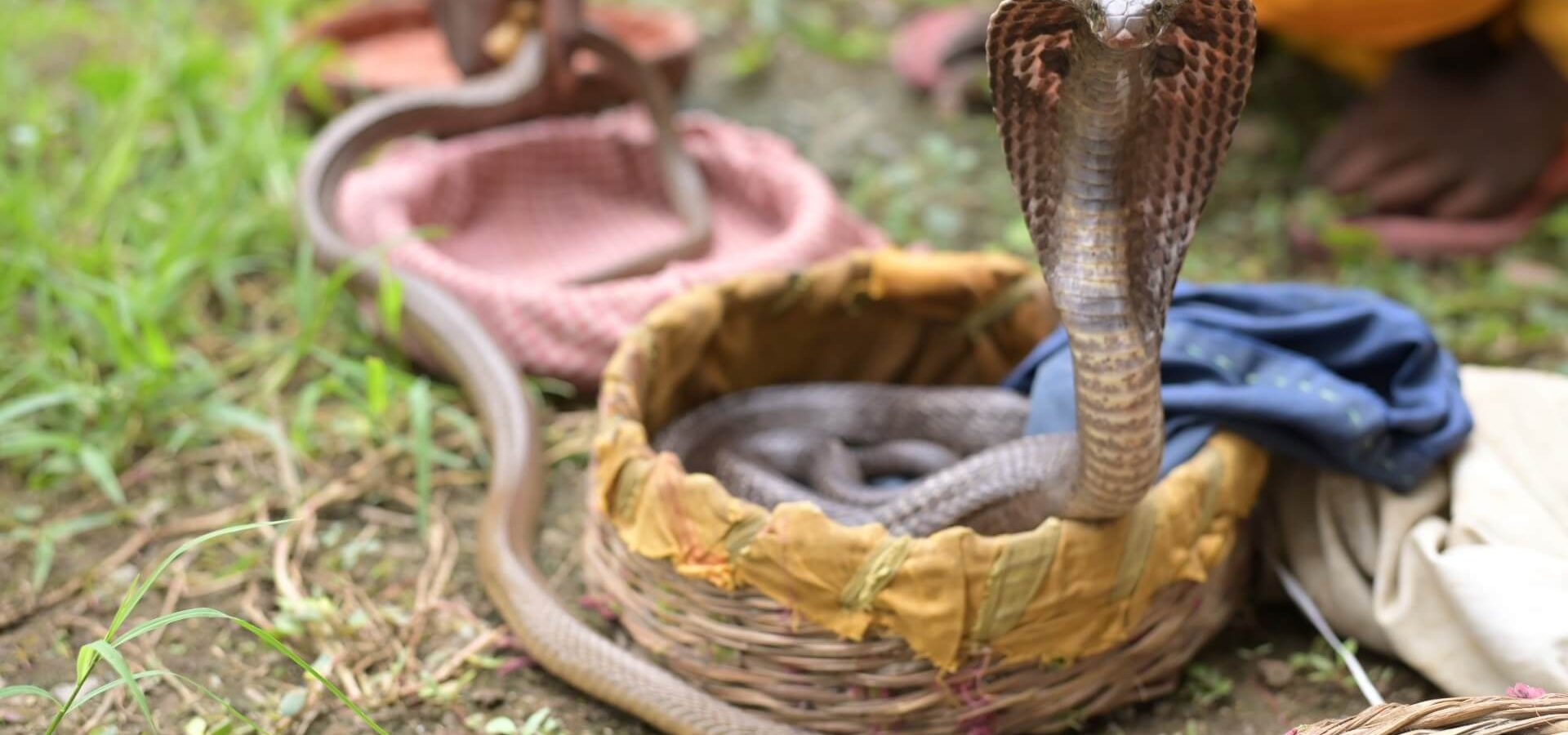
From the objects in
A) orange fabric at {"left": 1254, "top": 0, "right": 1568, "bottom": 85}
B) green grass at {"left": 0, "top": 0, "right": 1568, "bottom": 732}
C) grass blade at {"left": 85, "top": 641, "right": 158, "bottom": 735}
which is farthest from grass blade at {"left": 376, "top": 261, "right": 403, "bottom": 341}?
orange fabric at {"left": 1254, "top": 0, "right": 1568, "bottom": 85}

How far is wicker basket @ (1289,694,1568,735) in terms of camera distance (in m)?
1.35

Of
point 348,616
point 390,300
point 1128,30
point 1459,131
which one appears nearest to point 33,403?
point 390,300

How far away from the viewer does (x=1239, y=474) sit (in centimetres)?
186

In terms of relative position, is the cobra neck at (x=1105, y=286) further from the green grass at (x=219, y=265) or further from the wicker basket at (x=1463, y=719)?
the green grass at (x=219, y=265)

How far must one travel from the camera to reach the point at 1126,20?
128cm

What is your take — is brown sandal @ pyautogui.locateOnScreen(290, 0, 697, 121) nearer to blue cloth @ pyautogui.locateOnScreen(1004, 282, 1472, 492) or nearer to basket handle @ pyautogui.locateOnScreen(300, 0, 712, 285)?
basket handle @ pyautogui.locateOnScreen(300, 0, 712, 285)

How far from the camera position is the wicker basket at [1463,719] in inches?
53.1

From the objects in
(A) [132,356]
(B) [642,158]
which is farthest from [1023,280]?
(A) [132,356]

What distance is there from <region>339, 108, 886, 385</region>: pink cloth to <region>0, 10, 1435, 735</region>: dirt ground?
224 millimetres

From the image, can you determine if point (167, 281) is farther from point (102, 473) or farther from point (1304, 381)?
point (1304, 381)

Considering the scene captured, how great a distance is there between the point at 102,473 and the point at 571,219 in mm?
1400

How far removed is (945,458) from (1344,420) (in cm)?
73

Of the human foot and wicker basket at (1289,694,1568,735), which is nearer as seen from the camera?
wicker basket at (1289,694,1568,735)

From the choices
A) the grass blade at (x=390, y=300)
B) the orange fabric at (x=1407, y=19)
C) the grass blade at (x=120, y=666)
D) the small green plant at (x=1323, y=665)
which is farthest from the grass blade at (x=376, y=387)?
the orange fabric at (x=1407, y=19)
